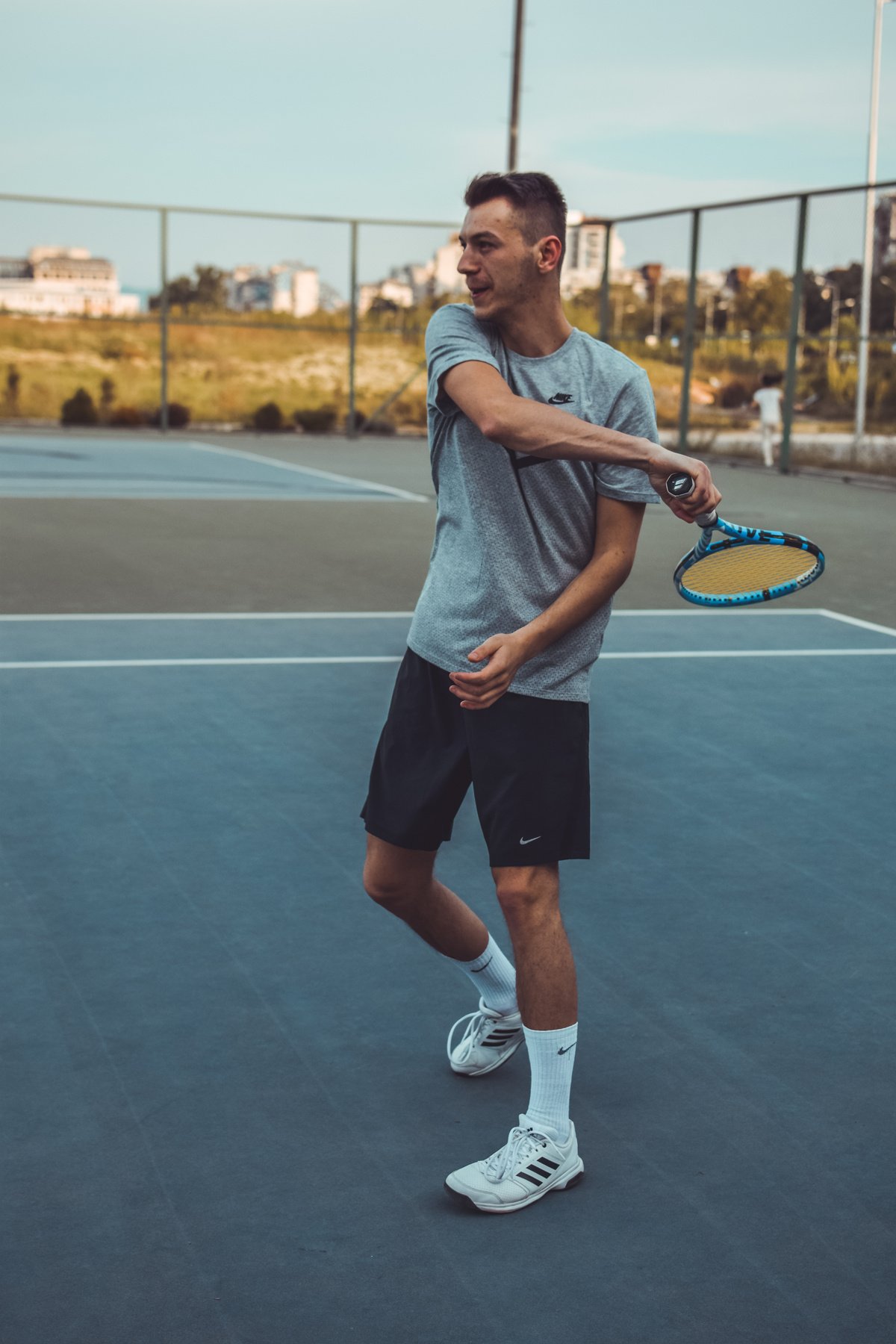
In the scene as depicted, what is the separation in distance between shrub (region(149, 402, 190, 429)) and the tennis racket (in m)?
21.8

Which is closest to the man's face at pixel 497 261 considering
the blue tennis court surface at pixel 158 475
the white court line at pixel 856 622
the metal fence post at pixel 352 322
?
the white court line at pixel 856 622

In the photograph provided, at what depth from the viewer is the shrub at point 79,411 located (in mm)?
23719

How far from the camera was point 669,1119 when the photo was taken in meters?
2.95

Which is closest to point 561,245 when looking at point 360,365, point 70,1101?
point 70,1101

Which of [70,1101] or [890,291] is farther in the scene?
[890,291]

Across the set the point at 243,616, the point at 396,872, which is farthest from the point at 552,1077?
the point at 243,616

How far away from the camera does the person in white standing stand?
775 inches

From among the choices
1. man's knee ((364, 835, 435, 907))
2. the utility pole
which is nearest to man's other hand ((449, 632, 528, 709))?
man's knee ((364, 835, 435, 907))

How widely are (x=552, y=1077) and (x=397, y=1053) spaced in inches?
22.0

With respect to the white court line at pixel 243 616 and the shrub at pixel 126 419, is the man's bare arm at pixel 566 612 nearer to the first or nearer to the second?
the white court line at pixel 243 616

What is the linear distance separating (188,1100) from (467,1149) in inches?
21.5

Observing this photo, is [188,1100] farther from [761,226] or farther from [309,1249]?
[761,226]

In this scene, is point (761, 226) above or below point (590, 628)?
above

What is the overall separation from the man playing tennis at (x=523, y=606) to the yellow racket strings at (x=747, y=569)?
339mm
